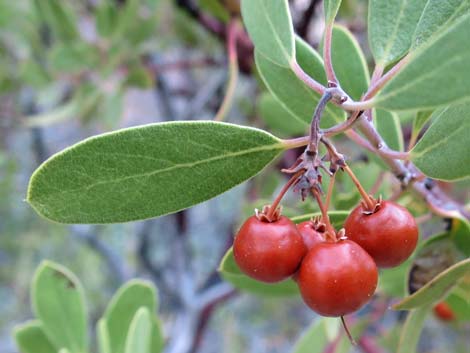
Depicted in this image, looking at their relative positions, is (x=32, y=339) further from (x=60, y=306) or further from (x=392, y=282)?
(x=392, y=282)

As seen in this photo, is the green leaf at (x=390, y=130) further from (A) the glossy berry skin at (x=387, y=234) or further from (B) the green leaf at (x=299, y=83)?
(A) the glossy berry skin at (x=387, y=234)

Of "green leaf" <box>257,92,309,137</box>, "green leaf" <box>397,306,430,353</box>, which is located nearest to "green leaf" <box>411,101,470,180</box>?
"green leaf" <box>397,306,430,353</box>

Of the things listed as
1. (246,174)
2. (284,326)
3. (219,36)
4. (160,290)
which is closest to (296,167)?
(246,174)

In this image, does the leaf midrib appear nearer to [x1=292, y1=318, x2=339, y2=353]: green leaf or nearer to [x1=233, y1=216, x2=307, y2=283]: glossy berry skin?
[x1=233, y1=216, x2=307, y2=283]: glossy berry skin

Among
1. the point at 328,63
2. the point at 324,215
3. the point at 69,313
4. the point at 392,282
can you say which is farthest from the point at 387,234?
the point at 69,313

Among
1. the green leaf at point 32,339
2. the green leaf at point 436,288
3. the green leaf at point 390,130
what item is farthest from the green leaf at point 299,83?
the green leaf at point 32,339
